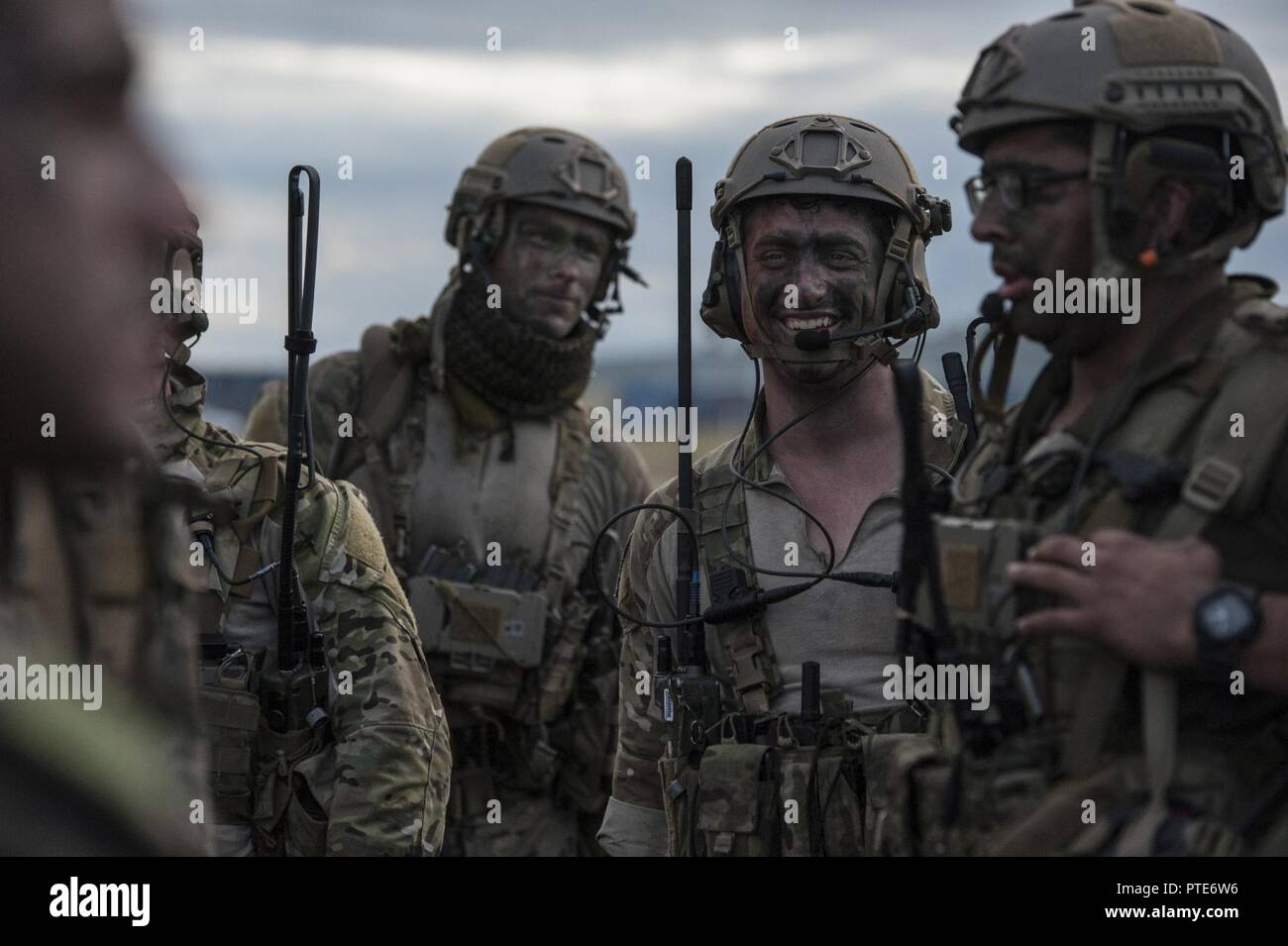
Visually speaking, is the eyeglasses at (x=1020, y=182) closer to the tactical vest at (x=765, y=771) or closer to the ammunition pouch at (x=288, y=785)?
the tactical vest at (x=765, y=771)

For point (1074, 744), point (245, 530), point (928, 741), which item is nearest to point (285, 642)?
point (245, 530)

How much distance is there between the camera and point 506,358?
29.0 feet

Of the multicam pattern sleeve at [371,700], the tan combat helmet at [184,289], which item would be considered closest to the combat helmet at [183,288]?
the tan combat helmet at [184,289]

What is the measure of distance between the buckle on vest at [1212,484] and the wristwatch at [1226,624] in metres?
0.17

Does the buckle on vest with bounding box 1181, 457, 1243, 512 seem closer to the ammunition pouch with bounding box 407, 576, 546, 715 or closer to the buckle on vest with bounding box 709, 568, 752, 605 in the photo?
the buckle on vest with bounding box 709, 568, 752, 605

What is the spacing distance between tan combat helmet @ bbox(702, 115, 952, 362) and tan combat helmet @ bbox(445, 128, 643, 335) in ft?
11.2

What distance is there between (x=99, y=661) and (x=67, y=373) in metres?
0.42

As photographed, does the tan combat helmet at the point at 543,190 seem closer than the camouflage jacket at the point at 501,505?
No

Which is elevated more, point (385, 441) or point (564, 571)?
point (385, 441)

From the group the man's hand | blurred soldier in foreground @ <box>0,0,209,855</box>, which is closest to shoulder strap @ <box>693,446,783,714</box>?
the man's hand

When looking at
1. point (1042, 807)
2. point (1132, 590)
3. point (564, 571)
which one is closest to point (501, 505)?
point (564, 571)

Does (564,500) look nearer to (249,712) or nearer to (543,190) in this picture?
(543,190)

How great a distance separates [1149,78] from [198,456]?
330 centimetres

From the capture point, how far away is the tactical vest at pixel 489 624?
326 inches
